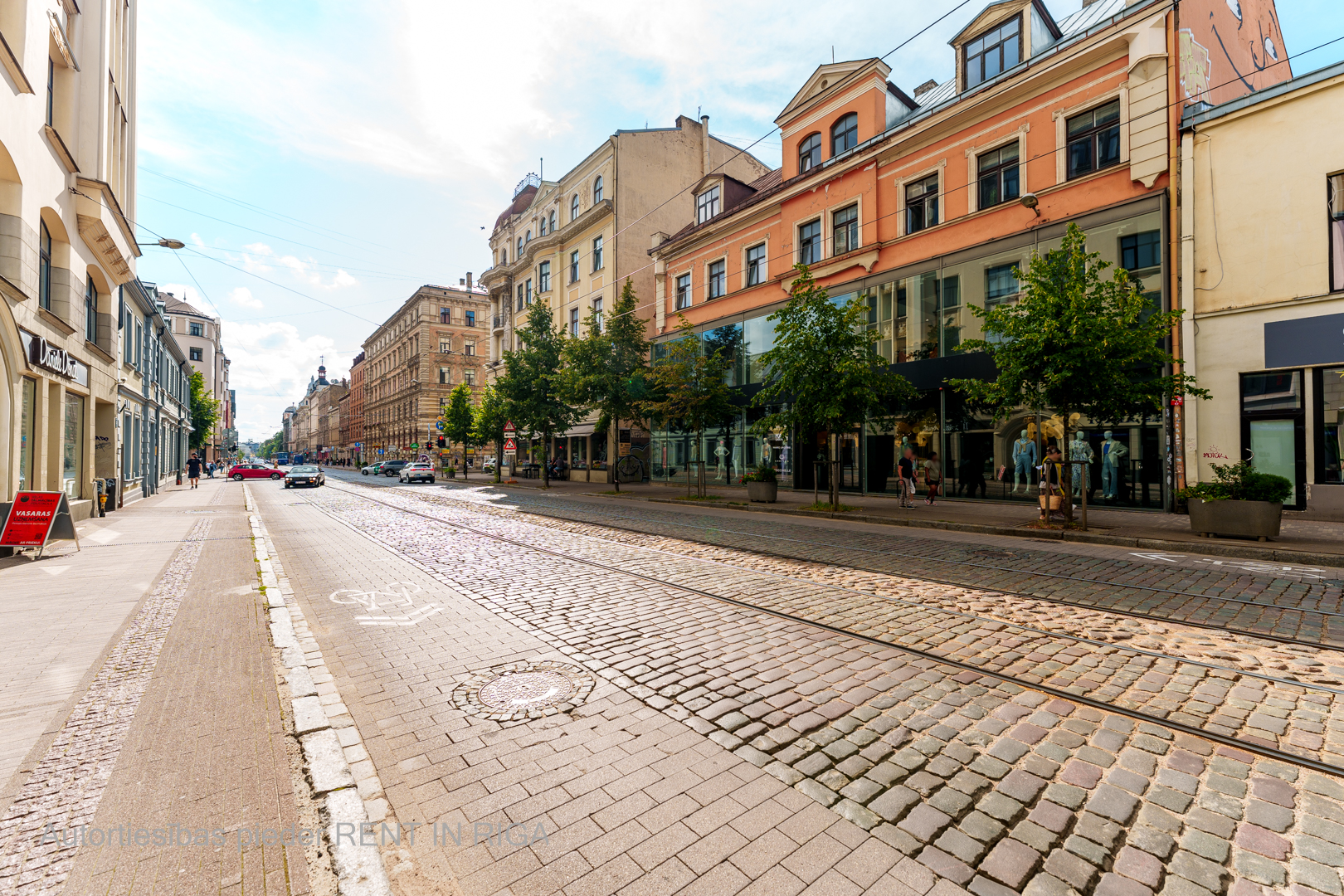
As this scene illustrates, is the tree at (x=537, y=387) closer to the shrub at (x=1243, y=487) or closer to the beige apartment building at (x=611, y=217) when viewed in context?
the beige apartment building at (x=611, y=217)

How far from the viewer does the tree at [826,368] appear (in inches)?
616

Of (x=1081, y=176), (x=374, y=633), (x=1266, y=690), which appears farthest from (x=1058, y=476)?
(x=374, y=633)

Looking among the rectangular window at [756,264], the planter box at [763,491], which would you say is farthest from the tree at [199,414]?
the planter box at [763,491]

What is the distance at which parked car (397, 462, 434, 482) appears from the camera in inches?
1497

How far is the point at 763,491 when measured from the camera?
63.4 feet

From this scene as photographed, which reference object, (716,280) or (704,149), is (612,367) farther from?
(704,149)

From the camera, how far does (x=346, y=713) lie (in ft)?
12.4

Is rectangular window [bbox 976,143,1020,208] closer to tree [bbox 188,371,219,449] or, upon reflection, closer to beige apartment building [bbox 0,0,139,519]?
beige apartment building [bbox 0,0,139,519]

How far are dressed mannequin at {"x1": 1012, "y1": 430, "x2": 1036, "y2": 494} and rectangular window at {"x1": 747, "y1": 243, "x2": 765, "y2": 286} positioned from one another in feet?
41.6

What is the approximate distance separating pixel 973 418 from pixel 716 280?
14275 mm

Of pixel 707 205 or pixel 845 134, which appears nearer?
pixel 845 134

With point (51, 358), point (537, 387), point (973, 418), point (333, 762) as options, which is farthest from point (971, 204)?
point (51, 358)

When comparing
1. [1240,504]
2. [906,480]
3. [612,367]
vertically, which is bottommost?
[1240,504]

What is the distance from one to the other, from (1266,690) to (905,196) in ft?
62.7
